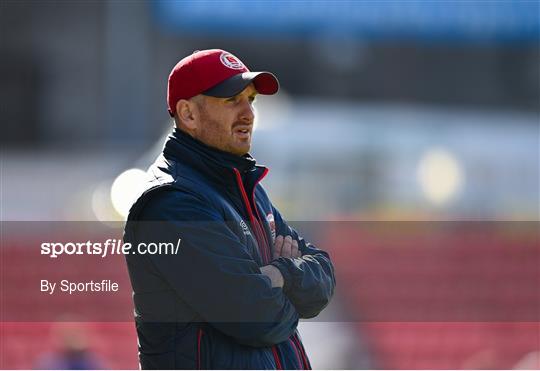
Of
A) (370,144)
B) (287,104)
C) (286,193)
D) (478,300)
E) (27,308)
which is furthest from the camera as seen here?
(287,104)

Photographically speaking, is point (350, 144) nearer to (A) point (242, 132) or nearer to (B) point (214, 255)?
(A) point (242, 132)

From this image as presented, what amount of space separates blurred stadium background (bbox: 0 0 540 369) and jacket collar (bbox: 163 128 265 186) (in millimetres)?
3697

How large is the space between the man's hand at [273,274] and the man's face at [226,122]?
0.29 metres

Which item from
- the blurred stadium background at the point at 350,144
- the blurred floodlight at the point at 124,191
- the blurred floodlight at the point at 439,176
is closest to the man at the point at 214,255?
the blurred stadium background at the point at 350,144

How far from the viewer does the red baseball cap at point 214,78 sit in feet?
8.82

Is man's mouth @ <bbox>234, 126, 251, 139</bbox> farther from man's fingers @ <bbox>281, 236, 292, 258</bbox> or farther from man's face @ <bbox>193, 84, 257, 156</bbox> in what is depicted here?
man's fingers @ <bbox>281, 236, 292, 258</bbox>

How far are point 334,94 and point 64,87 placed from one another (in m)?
3.96

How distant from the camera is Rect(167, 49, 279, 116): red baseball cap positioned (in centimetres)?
269

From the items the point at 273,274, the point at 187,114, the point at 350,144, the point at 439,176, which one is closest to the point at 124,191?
the point at 350,144

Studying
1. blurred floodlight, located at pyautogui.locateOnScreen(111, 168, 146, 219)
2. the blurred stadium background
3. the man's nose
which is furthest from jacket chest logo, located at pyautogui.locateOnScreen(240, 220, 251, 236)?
blurred floodlight, located at pyautogui.locateOnScreen(111, 168, 146, 219)

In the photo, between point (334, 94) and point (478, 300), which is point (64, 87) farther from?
point (478, 300)

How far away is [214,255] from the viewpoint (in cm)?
255

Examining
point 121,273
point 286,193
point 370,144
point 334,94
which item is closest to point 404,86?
point 334,94

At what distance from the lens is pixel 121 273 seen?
767 cm
